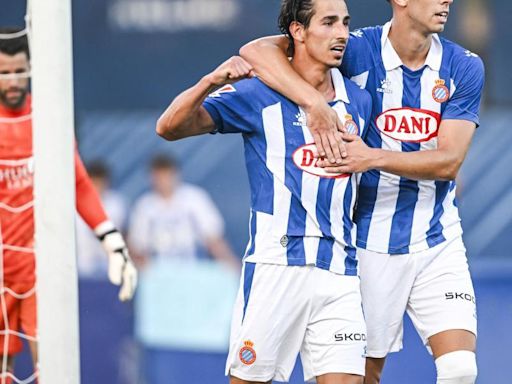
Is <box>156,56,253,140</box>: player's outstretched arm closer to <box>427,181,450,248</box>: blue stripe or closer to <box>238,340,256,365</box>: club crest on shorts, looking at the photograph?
<box>238,340,256,365</box>: club crest on shorts

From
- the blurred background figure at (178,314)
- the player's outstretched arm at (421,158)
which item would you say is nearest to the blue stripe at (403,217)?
the player's outstretched arm at (421,158)

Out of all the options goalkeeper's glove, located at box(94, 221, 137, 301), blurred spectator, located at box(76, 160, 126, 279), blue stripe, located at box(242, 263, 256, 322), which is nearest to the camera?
blue stripe, located at box(242, 263, 256, 322)

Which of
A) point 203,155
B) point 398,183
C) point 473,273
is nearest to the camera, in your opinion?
point 398,183

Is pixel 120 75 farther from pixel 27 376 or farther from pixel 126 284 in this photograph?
pixel 126 284

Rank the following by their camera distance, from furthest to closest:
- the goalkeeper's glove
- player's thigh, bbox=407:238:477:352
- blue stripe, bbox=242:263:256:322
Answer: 1. the goalkeeper's glove
2. player's thigh, bbox=407:238:477:352
3. blue stripe, bbox=242:263:256:322

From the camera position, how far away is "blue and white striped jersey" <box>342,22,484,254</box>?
5.55 meters

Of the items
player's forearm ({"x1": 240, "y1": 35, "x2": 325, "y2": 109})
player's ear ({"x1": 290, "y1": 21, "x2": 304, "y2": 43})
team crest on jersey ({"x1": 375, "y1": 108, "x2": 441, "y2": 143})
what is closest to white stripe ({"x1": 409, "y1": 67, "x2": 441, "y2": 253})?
team crest on jersey ({"x1": 375, "y1": 108, "x2": 441, "y2": 143})

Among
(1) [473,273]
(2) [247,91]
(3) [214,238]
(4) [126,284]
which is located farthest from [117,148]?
(2) [247,91]

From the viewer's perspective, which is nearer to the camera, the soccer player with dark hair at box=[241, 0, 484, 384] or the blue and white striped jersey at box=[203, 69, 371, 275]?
the blue and white striped jersey at box=[203, 69, 371, 275]

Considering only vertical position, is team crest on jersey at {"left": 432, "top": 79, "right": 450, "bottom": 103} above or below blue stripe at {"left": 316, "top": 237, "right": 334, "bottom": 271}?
above

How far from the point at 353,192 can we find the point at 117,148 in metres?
9.43

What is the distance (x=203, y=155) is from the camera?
14555 mm

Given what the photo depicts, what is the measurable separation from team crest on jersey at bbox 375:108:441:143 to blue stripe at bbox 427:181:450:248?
0.84ft

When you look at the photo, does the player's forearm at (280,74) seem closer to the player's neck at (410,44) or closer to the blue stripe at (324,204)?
the blue stripe at (324,204)
